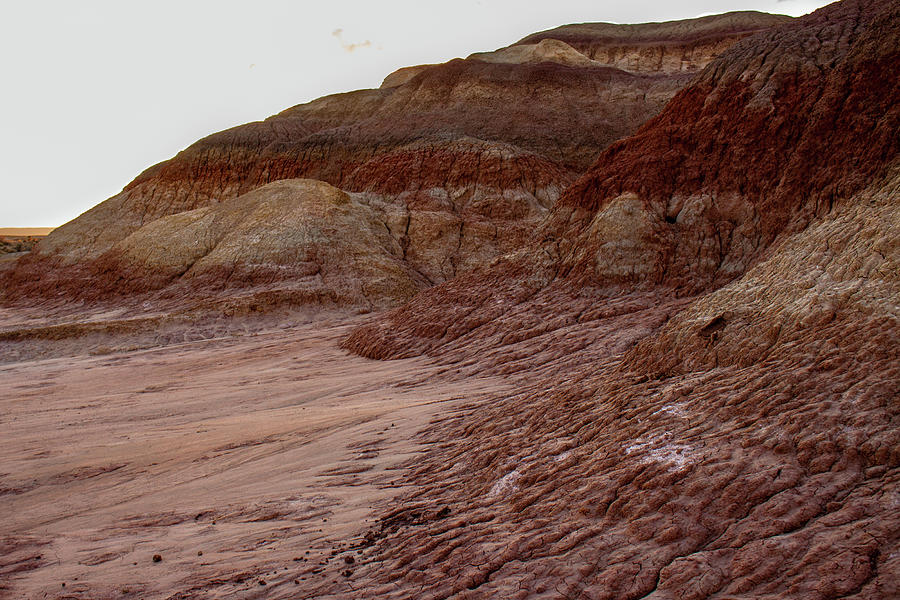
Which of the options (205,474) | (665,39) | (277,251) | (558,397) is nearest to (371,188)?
(277,251)

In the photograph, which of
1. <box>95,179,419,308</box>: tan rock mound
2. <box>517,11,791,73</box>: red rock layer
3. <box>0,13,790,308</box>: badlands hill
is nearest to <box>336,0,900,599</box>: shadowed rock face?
<box>95,179,419,308</box>: tan rock mound

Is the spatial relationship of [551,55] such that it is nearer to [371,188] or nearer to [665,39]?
[665,39]

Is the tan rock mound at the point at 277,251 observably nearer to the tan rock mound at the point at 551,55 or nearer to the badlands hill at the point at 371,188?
the badlands hill at the point at 371,188

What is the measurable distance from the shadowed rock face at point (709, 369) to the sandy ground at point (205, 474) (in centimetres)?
52

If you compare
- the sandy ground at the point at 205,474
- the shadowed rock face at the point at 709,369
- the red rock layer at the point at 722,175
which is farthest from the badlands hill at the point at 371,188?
the shadowed rock face at the point at 709,369

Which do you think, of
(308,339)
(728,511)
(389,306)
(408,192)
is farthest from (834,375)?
(408,192)

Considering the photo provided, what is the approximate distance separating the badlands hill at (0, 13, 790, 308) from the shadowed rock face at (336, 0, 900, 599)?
33.1 ft

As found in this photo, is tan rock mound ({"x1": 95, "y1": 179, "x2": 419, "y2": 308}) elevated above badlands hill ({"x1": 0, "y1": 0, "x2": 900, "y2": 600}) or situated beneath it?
elevated above

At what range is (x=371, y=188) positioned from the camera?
26.8m

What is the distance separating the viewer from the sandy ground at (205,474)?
3893mm

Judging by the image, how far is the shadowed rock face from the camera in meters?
3.08

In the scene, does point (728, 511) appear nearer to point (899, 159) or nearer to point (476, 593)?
point (476, 593)

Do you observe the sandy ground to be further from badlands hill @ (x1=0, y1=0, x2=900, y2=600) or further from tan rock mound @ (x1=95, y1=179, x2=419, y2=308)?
tan rock mound @ (x1=95, y1=179, x2=419, y2=308)

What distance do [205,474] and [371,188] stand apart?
21.7 metres
